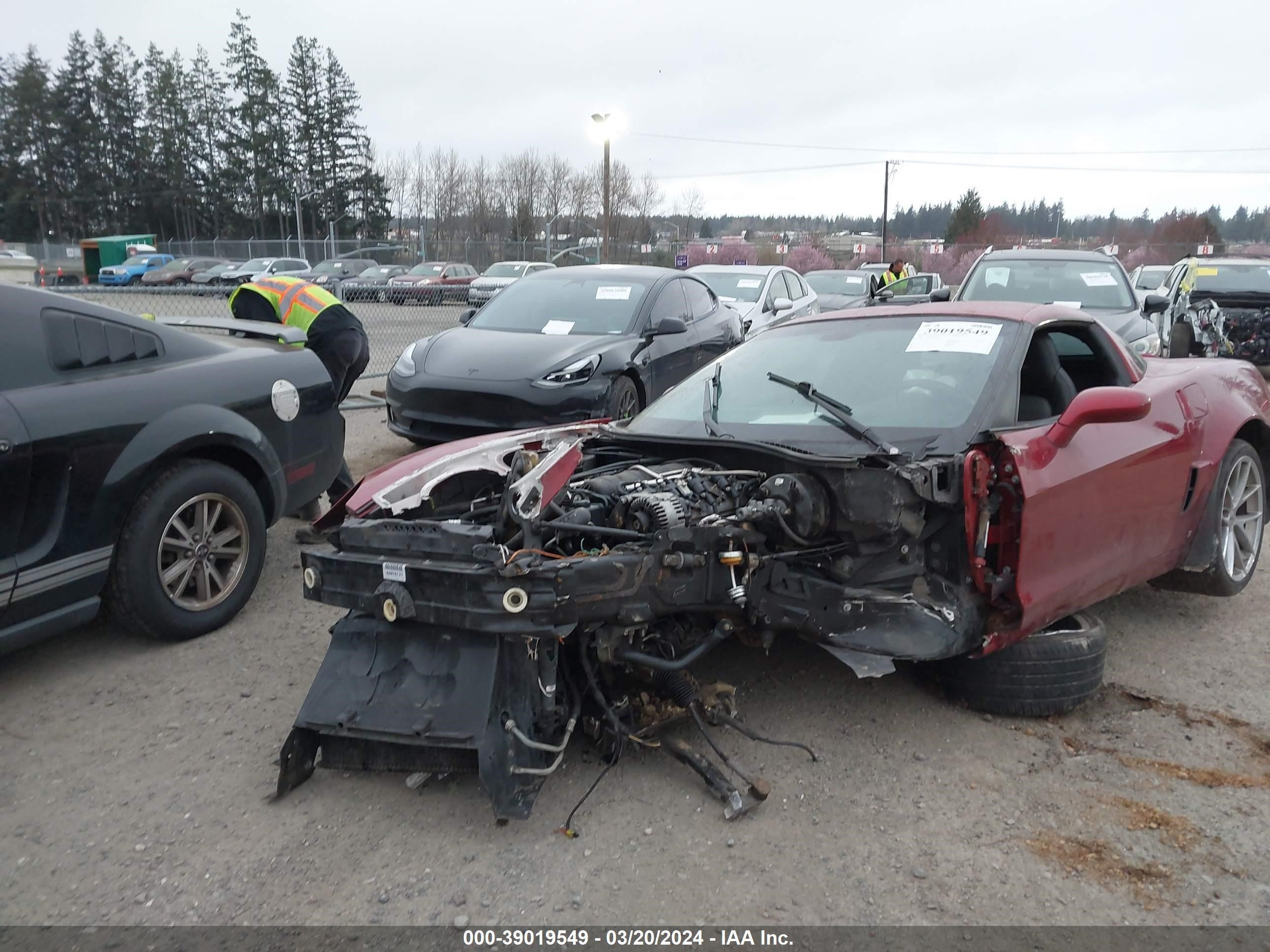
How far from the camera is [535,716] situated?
3.02 meters

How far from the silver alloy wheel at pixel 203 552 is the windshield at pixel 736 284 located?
8.57 meters

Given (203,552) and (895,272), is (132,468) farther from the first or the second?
(895,272)

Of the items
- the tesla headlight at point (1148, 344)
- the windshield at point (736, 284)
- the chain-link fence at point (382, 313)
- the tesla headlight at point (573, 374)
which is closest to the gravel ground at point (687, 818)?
the tesla headlight at point (573, 374)

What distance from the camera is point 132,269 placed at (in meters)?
37.6

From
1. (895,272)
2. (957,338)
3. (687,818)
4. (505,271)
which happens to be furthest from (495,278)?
(687,818)

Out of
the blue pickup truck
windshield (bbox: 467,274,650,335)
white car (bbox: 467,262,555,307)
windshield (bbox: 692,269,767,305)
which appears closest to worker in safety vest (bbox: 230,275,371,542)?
windshield (bbox: 467,274,650,335)

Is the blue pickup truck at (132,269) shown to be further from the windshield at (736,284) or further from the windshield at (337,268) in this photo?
the windshield at (736,284)

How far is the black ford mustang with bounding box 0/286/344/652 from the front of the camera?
11.9 feet

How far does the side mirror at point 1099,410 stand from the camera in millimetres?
3391

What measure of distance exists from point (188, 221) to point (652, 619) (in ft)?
232

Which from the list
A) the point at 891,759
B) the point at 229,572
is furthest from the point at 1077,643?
the point at 229,572

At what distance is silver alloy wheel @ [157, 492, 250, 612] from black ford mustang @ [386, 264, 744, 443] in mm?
2822

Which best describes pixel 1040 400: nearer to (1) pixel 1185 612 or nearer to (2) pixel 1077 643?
(2) pixel 1077 643

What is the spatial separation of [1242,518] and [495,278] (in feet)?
69.8
